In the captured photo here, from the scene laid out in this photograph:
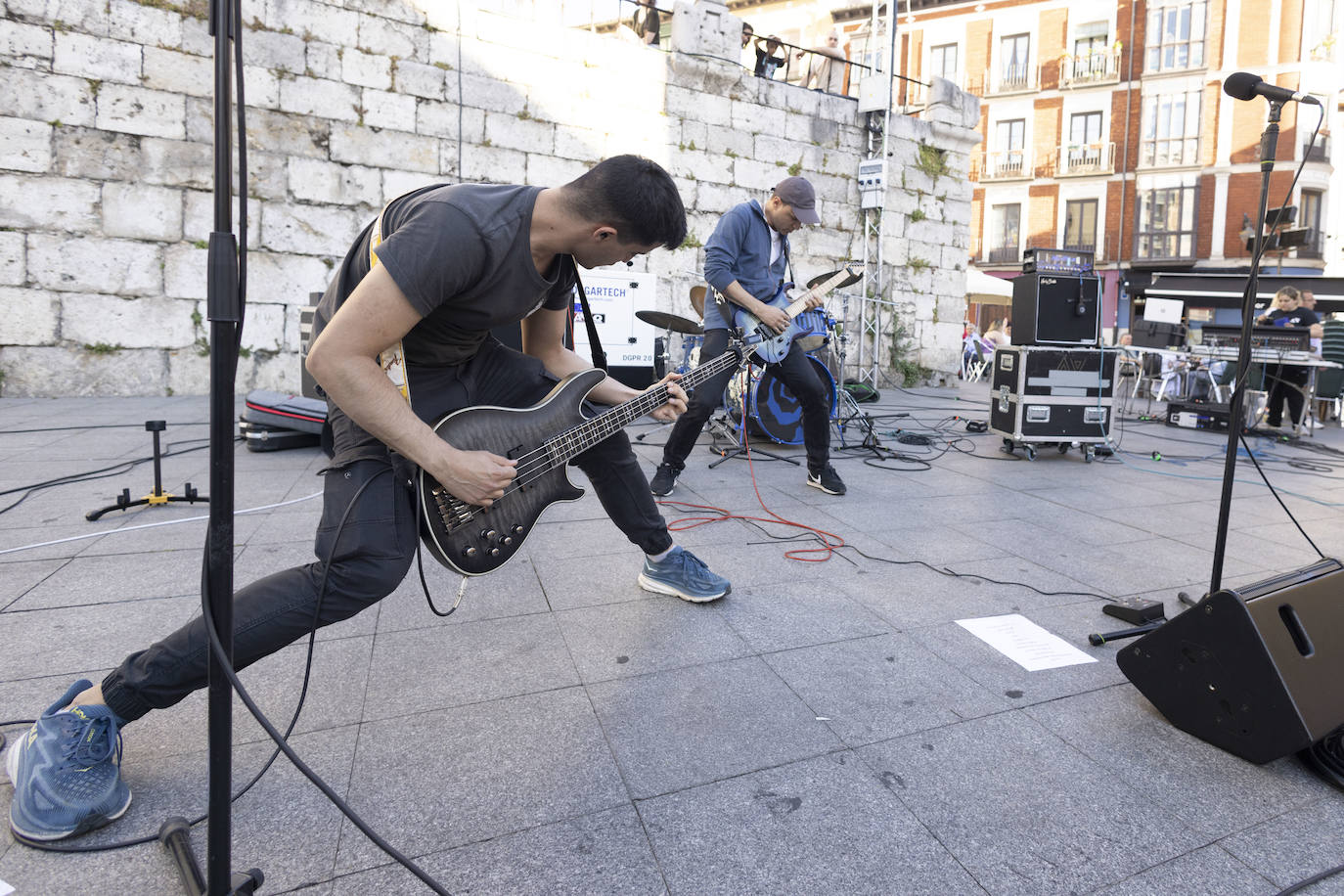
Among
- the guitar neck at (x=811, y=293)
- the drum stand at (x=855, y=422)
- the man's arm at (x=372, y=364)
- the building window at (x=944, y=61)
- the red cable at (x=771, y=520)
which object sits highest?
the building window at (x=944, y=61)

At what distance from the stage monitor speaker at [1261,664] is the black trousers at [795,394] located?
2.71m

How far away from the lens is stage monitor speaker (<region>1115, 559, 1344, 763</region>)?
1.75 m

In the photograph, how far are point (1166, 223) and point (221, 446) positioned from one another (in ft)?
101

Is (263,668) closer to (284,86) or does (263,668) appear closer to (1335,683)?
(1335,683)

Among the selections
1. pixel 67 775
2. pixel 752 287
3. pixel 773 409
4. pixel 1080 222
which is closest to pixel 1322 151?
pixel 1080 222

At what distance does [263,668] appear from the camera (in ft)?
7.42

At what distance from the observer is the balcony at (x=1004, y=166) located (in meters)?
27.0

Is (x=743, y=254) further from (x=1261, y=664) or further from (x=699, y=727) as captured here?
(x=1261, y=664)

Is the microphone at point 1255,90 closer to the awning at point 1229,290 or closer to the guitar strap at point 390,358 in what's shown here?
the guitar strap at point 390,358

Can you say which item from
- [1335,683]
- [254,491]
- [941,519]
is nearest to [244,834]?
[1335,683]

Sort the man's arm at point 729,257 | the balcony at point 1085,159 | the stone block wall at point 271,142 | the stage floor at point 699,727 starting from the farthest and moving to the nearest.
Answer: the balcony at point 1085,159
the stone block wall at point 271,142
the man's arm at point 729,257
the stage floor at point 699,727

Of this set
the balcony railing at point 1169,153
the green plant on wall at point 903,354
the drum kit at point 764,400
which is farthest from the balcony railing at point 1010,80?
the drum kit at point 764,400

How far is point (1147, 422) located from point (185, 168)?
37.7ft

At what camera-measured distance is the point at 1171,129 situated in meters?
25.2
